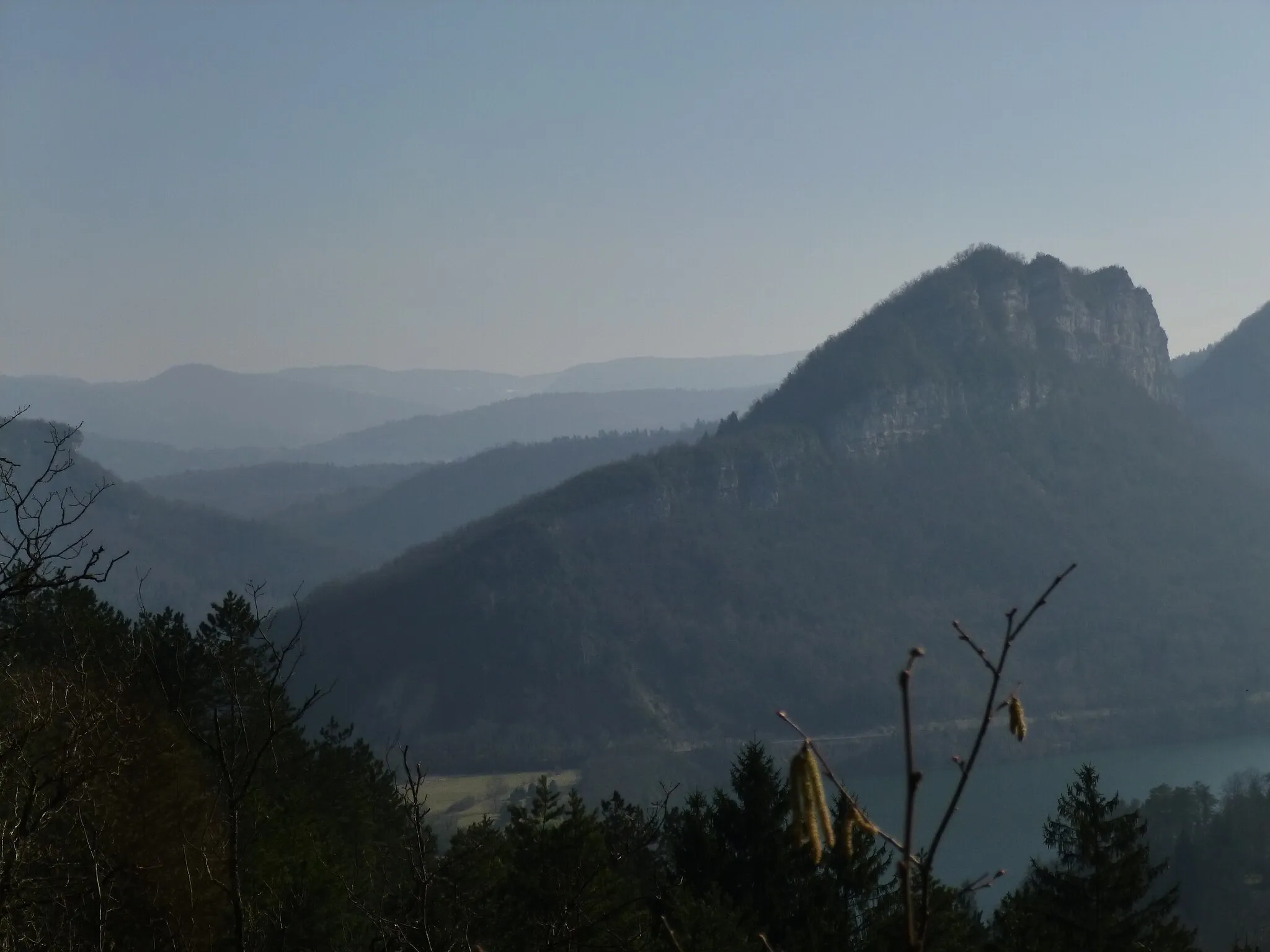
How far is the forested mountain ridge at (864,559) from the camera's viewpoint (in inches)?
4717

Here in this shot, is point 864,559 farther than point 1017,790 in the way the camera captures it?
Yes

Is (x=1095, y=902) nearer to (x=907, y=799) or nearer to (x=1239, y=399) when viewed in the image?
(x=907, y=799)

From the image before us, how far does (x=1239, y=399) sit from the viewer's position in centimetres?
19012

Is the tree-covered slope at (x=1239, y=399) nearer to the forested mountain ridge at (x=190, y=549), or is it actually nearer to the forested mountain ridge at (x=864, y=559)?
the forested mountain ridge at (x=864, y=559)

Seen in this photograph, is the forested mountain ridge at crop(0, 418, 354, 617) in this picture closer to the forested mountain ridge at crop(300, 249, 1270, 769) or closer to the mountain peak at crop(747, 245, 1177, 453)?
the forested mountain ridge at crop(300, 249, 1270, 769)

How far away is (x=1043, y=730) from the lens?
104562mm

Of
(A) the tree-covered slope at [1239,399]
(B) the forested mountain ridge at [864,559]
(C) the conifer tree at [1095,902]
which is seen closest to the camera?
(C) the conifer tree at [1095,902]

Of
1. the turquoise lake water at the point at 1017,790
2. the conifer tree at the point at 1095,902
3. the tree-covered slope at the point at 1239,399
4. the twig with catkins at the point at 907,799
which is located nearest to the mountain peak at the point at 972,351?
the tree-covered slope at the point at 1239,399

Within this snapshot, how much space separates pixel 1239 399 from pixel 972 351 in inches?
2158

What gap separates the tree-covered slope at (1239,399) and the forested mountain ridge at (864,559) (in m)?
18.3

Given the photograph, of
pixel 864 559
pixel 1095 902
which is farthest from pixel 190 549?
pixel 1095 902

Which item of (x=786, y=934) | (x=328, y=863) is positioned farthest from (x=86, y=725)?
(x=786, y=934)

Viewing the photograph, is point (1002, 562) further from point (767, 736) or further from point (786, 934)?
point (786, 934)

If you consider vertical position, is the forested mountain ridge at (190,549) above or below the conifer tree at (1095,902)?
above
